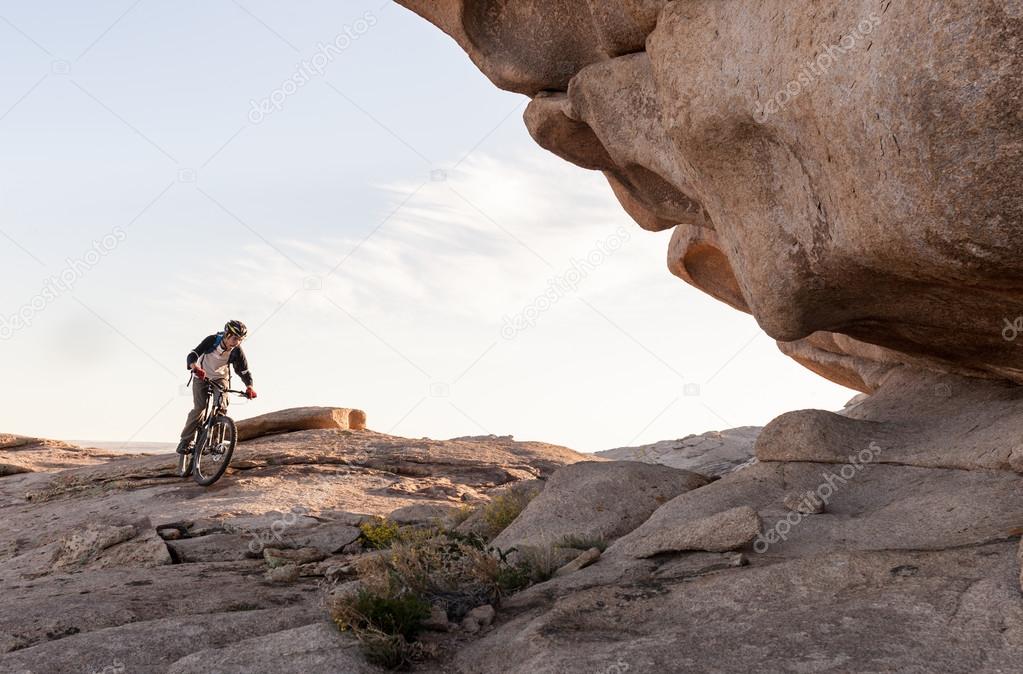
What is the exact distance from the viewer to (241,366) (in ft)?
50.4

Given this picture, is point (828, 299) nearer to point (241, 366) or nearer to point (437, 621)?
point (437, 621)

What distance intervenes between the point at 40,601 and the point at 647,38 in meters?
9.88

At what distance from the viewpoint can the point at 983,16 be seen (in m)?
6.12

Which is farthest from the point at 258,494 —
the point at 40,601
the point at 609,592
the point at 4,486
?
the point at 609,592

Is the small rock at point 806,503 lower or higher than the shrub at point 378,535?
lower

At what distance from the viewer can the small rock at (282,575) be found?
10.4 m

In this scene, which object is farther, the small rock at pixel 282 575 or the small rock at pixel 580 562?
the small rock at pixel 282 575

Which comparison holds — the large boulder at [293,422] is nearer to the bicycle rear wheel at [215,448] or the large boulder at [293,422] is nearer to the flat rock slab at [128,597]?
the bicycle rear wheel at [215,448]

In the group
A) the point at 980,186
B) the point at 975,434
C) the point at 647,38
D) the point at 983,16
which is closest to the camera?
the point at 983,16

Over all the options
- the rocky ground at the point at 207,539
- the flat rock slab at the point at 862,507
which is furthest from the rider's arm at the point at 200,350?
the flat rock slab at the point at 862,507

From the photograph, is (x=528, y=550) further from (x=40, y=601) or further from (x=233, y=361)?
(x=233, y=361)

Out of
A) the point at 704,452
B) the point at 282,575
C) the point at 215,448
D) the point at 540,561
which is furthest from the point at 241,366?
the point at 704,452

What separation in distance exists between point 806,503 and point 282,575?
6.40 meters

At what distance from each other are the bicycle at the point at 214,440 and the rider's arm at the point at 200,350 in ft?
1.49
